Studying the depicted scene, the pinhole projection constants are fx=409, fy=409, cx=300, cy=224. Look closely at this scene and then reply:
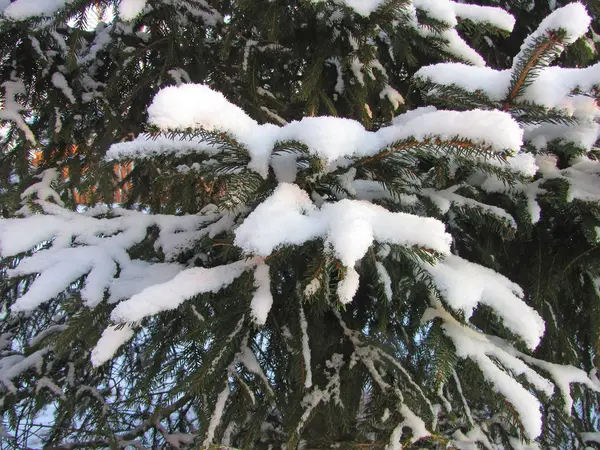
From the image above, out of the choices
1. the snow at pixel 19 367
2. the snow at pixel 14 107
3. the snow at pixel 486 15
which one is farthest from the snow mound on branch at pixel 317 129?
the snow at pixel 19 367

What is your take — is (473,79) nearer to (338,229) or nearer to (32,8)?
(338,229)

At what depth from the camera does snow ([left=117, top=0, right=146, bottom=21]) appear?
1.27 metres

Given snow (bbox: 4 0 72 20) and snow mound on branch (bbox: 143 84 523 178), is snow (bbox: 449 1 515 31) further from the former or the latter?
snow (bbox: 4 0 72 20)

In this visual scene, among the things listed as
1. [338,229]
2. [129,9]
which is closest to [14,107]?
[129,9]

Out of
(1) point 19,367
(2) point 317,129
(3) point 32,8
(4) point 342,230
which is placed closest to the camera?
(4) point 342,230

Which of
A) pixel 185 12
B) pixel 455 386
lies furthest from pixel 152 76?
pixel 455 386

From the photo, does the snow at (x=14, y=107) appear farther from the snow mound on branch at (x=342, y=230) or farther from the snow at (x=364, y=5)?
the snow mound on branch at (x=342, y=230)

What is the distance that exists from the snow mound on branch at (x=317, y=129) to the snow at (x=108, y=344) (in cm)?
44

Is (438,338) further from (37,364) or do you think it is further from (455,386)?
(37,364)

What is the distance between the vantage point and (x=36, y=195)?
2.12 meters

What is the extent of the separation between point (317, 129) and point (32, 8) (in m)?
1.42

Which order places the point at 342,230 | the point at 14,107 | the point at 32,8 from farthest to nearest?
the point at 14,107 → the point at 32,8 → the point at 342,230

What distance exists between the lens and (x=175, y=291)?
3.31 feet

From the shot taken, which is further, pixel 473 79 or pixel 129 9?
pixel 129 9
